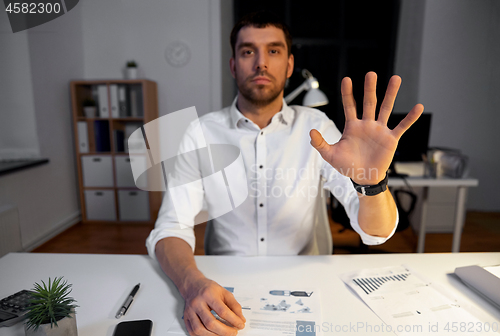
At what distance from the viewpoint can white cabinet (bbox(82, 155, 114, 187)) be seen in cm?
292

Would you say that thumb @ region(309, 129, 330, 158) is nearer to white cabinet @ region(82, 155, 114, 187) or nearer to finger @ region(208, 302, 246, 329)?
finger @ region(208, 302, 246, 329)

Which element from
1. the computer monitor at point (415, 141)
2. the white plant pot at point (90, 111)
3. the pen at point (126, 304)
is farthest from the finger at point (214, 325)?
the white plant pot at point (90, 111)

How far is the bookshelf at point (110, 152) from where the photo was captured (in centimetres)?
286

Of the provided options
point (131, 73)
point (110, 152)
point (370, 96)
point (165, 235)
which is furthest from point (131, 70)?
point (370, 96)

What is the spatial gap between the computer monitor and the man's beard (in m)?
1.26

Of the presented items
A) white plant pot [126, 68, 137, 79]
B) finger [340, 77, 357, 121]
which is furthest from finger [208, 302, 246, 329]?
white plant pot [126, 68, 137, 79]

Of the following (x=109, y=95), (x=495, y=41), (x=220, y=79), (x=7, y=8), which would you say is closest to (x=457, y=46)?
(x=495, y=41)

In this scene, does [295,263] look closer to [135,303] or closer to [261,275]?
[261,275]

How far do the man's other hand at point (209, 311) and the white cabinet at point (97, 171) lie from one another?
2.61m

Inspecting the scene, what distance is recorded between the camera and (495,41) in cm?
299

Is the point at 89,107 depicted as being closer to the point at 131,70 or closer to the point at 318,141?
the point at 131,70

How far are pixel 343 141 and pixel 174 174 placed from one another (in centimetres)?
62

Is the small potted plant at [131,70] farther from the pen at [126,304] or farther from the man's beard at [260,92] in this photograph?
the pen at [126,304]

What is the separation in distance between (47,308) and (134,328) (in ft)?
0.48
